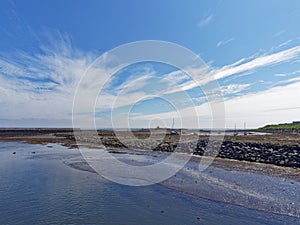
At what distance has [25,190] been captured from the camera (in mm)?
11375

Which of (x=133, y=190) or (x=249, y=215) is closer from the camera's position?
(x=249, y=215)

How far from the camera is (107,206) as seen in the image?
9.44 m

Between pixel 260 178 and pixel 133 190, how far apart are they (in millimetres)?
8766

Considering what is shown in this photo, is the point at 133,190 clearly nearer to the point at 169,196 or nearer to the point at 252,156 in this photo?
the point at 169,196

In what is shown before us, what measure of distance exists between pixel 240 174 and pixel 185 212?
827 cm

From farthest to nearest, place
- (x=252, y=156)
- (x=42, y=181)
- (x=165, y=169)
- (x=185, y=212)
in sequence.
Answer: (x=252, y=156) < (x=165, y=169) < (x=42, y=181) < (x=185, y=212)

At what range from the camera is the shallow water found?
8.20 m

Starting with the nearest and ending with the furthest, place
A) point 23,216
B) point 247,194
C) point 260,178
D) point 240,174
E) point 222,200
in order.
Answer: point 23,216
point 222,200
point 247,194
point 260,178
point 240,174

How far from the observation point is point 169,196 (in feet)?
35.8

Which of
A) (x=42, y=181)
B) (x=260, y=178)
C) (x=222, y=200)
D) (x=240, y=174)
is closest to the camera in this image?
(x=222, y=200)

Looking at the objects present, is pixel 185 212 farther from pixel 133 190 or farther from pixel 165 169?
pixel 165 169

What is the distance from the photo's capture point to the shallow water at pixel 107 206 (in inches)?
323

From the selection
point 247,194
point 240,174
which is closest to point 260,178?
point 240,174

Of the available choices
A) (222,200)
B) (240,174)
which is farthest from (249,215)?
(240,174)
